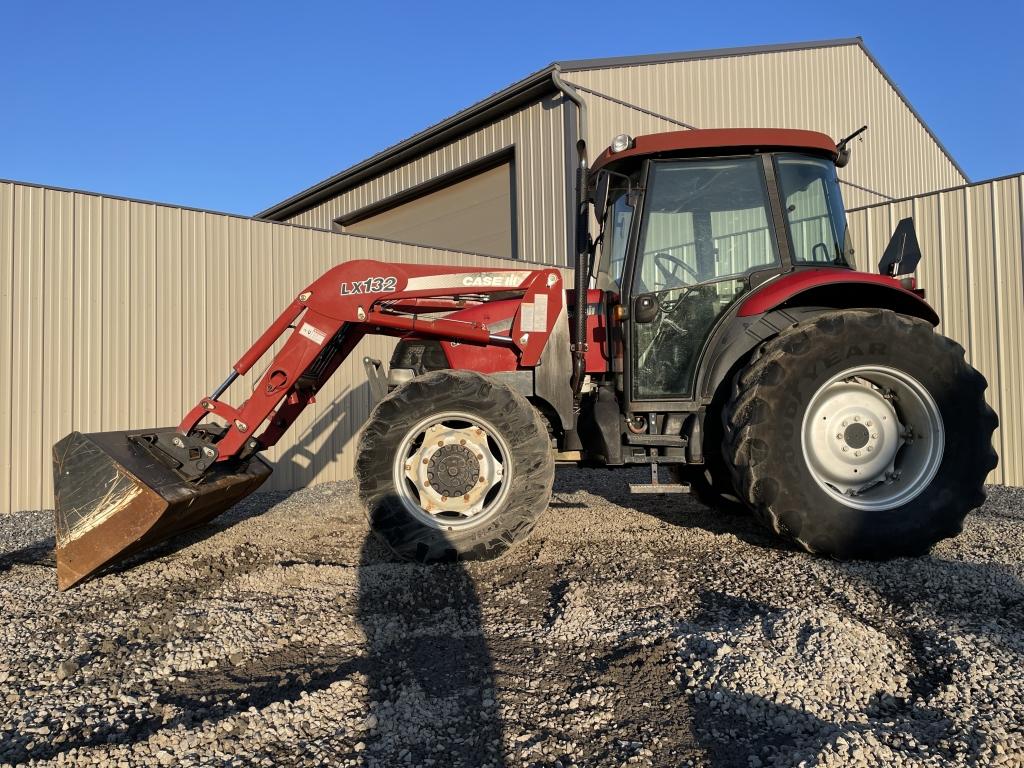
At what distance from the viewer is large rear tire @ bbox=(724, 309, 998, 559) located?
3.49 m

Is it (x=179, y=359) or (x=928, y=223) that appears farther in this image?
(x=928, y=223)

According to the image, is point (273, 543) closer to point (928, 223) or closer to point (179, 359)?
point (179, 359)

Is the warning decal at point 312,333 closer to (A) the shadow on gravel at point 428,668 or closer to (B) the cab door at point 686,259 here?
(A) the shadow on gravel at point 428,668

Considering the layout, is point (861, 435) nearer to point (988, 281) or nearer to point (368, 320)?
point (368, 320)

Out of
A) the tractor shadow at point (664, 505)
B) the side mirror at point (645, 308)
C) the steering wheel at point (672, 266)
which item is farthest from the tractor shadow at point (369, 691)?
the steering wheel at point (672, 266)

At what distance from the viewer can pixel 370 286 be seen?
13.5 ft

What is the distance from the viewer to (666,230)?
415 cm

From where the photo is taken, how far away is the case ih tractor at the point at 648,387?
3.51 m

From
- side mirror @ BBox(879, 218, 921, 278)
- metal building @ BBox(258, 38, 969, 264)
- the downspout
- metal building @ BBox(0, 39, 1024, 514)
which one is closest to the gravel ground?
the downspout

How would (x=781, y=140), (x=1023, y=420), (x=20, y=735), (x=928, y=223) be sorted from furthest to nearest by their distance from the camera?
(x=928, y=223) < (x=1023, y=420) < (x=781, y=140) < (x=20, y=735)

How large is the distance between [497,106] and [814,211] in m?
8.36

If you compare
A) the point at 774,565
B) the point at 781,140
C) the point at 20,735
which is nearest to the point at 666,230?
the point at 781,140

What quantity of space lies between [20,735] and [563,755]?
1.55 metres

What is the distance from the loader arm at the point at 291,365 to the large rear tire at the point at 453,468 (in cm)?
57
